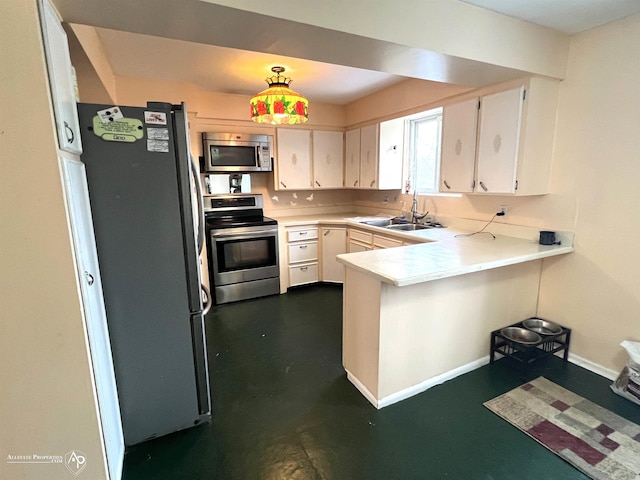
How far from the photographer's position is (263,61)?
2.82 meters

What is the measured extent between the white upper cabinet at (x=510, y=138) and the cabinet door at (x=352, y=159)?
Answer: 1.70 meters

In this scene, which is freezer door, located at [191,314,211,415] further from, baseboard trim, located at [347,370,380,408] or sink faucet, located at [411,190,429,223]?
sink faucet, located at [411,190,429,223]

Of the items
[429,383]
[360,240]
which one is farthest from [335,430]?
[360,240]

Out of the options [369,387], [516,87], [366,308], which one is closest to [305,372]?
[369,387]

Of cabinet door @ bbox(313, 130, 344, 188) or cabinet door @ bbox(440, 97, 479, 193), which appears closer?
cabinet door @ bbox(440, 97, 479, 193)

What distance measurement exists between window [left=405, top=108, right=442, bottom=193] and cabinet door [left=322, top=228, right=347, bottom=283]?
104 cm

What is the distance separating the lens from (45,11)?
1103 millimetres

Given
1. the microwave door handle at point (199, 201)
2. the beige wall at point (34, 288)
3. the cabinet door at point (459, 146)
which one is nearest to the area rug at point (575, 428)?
the cabinet door at point (459, 146)

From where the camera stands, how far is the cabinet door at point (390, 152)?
3973mm

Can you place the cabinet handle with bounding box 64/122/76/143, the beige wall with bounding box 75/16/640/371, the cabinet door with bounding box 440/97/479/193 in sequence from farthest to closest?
the cabinet door with bounding box 440/97/479/193, the beige wall with bounding box 75/16/640/371, the cabinet handle with bounding box 64/122/76/143

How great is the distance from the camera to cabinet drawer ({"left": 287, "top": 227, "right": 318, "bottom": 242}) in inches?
162

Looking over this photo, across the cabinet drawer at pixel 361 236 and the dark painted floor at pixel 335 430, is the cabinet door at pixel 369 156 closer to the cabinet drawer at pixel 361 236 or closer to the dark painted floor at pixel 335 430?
the cabinet drawer at pixel 361 236

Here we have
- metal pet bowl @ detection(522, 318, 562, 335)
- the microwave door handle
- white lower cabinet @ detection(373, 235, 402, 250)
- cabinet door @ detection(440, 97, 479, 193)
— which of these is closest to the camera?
the microwave door handle

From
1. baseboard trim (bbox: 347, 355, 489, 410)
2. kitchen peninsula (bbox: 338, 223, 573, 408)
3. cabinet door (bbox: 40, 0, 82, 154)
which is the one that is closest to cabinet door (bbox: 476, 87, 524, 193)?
kitchen peninsula (bbox: 338, 223, 573, 408)
